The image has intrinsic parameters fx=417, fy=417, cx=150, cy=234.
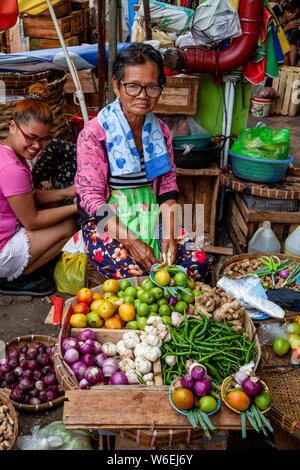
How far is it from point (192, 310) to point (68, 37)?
6203mm

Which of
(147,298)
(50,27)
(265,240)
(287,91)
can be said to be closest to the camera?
(147,298)

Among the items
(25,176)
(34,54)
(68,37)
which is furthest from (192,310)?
(68,37)

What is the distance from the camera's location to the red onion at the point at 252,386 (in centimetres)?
157

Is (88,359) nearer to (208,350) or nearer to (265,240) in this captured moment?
(208,350)

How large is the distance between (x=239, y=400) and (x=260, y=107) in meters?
7.61

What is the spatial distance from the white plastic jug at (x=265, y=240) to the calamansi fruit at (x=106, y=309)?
1.90 metres

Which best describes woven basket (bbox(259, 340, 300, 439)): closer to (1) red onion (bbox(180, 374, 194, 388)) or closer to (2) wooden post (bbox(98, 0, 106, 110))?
(1) red onion (bbox(180, 374, 194, 388))

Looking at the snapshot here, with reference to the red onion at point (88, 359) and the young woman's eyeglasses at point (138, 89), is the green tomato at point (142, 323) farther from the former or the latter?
the young woman's eyeglasses at point (138, 89)

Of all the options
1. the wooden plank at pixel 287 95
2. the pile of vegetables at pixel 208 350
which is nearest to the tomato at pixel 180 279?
the pile of vegetables at pixel 208 350

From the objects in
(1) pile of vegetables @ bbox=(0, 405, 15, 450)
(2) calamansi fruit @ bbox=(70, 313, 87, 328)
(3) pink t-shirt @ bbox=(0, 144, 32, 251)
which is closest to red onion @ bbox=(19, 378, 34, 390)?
(1) pile of vegetables @ bbox=(0, 405, 15, 450)

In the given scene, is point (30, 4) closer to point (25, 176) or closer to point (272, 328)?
point (25, 176)

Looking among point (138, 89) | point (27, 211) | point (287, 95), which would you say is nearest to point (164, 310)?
point (138, 89)

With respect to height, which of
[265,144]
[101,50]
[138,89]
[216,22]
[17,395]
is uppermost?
[216,22]

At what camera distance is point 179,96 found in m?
4.07
